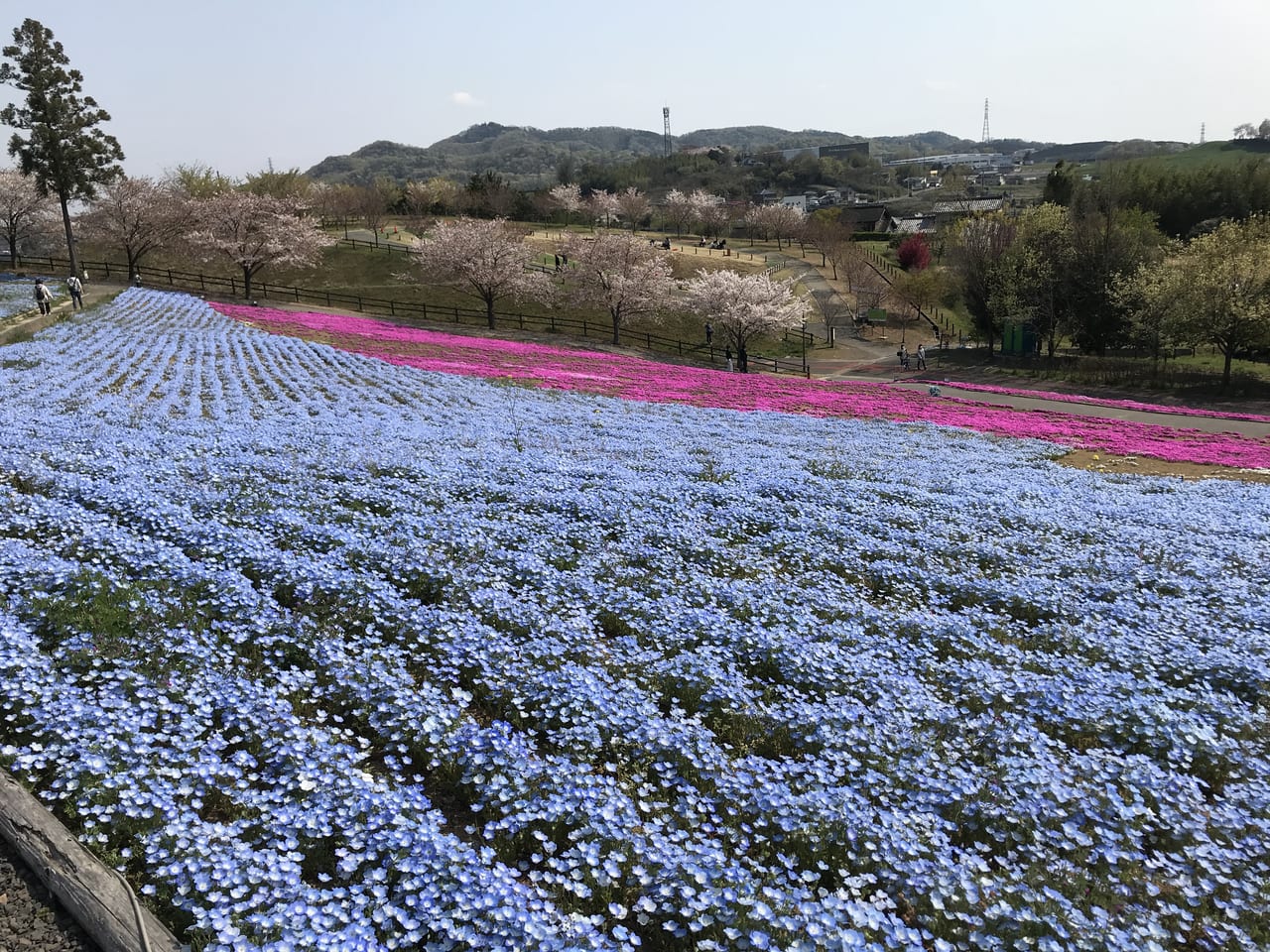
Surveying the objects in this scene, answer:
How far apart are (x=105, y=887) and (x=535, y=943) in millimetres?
2625

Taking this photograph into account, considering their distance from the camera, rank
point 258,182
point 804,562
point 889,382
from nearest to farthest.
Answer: point 804,562
point 889,382
point 258,182

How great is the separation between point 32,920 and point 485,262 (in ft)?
181

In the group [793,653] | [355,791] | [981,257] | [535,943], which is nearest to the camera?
[535,943]

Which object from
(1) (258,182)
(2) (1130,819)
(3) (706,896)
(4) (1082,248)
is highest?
(1) (258,182)

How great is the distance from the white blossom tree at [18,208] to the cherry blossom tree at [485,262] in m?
32.1

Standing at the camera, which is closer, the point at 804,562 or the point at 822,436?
the point at 804,562

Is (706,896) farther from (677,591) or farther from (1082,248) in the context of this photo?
(1082,248)

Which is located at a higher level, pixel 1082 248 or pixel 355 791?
pixel 1082 248

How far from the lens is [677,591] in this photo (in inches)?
364

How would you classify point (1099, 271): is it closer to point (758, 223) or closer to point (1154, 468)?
point (1154, 468)

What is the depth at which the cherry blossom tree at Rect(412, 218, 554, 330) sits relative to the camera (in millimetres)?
55812

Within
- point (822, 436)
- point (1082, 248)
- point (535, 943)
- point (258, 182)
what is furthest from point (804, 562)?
point (258, 182)

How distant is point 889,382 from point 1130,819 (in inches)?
1718

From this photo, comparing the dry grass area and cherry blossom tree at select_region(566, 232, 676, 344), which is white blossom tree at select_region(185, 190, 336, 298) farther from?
the dry grass area
